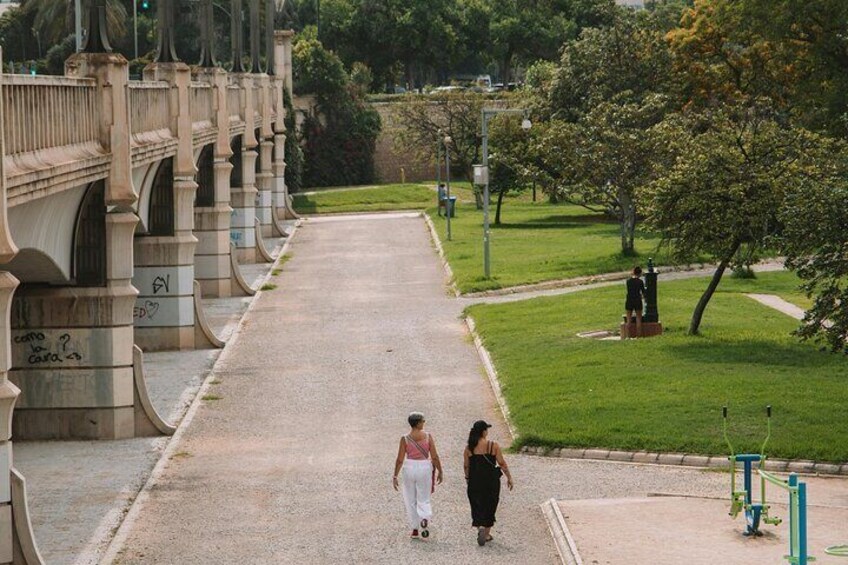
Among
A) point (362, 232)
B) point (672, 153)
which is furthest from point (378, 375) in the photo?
point (362, 232)

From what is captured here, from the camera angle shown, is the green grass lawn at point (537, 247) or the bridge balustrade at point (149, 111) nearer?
the bridge balustrade at point (149, 111)

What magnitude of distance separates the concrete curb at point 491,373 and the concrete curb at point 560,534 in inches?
173

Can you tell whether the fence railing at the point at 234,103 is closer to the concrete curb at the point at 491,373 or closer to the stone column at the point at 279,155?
the concrete curb at the point at 491,373

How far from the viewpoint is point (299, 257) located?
55.6 meters

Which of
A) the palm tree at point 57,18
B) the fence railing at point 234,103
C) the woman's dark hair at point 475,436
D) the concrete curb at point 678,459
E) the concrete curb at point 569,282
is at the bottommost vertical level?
the concrete curb at point 569,282

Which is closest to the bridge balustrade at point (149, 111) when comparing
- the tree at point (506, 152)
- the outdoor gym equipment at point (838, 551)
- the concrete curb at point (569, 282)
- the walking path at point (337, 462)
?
the walking path at point (337, 462)

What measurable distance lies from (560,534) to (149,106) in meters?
13.2

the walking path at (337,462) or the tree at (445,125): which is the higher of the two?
the tree at (445,125)

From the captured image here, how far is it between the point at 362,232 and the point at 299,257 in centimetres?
953

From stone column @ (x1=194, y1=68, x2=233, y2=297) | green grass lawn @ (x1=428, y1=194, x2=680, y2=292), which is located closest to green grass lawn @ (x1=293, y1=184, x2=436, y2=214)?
green grass lawn @ (x1=428, y1=194, x2=680, y2=292)

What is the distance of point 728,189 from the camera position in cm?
3136

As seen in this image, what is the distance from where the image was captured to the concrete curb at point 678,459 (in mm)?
21766

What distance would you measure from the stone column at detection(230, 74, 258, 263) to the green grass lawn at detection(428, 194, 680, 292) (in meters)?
6.23

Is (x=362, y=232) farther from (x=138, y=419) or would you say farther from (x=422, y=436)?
(x=422, y=436)
